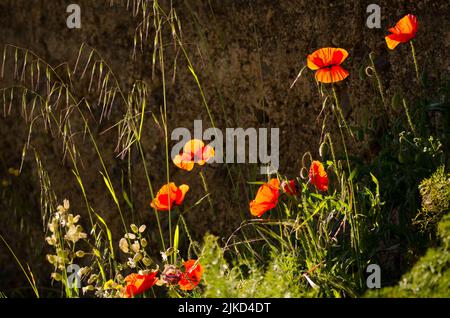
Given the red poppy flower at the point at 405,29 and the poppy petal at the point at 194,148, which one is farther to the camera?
the poppy petal at the point at 194,148

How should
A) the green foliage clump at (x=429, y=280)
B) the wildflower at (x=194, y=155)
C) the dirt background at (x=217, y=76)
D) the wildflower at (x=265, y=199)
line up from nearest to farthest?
the green foliage clump at (x=429, y=280) → the wildflower at (x=265, y=199) → the wildflower at (x=194, y=155) → the dirt background at (x=217, y=76)

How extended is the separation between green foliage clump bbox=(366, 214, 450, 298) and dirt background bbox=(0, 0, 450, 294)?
100cm

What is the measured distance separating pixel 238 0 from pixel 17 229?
1623 mm

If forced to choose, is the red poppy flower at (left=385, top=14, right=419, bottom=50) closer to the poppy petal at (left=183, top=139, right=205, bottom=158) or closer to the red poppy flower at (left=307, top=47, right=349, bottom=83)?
the red poppy flower at (left=307, top=47, right=349, bottom=83)

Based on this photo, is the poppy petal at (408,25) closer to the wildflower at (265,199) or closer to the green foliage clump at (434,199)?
the green foliage clump at (434,199)

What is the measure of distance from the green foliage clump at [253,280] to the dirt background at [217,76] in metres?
0.61

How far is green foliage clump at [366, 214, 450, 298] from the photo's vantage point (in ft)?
6.29

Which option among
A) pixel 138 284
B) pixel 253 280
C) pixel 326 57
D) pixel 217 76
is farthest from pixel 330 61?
pixel 217 76

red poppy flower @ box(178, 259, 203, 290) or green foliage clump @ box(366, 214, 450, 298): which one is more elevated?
green foliage clump @ box(366, 214, 450, 298)

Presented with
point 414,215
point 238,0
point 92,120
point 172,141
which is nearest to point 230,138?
point 172,141

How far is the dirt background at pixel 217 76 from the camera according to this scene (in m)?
3.05

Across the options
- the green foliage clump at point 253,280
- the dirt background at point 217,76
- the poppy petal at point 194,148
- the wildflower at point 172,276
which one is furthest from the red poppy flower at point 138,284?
the dirt background at point 217,76

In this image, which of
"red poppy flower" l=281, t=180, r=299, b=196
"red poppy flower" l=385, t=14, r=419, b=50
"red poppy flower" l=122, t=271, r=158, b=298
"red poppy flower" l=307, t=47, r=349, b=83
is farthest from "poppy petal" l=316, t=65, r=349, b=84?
"red poppy flower" l=122, t=271, r=158, b=298
